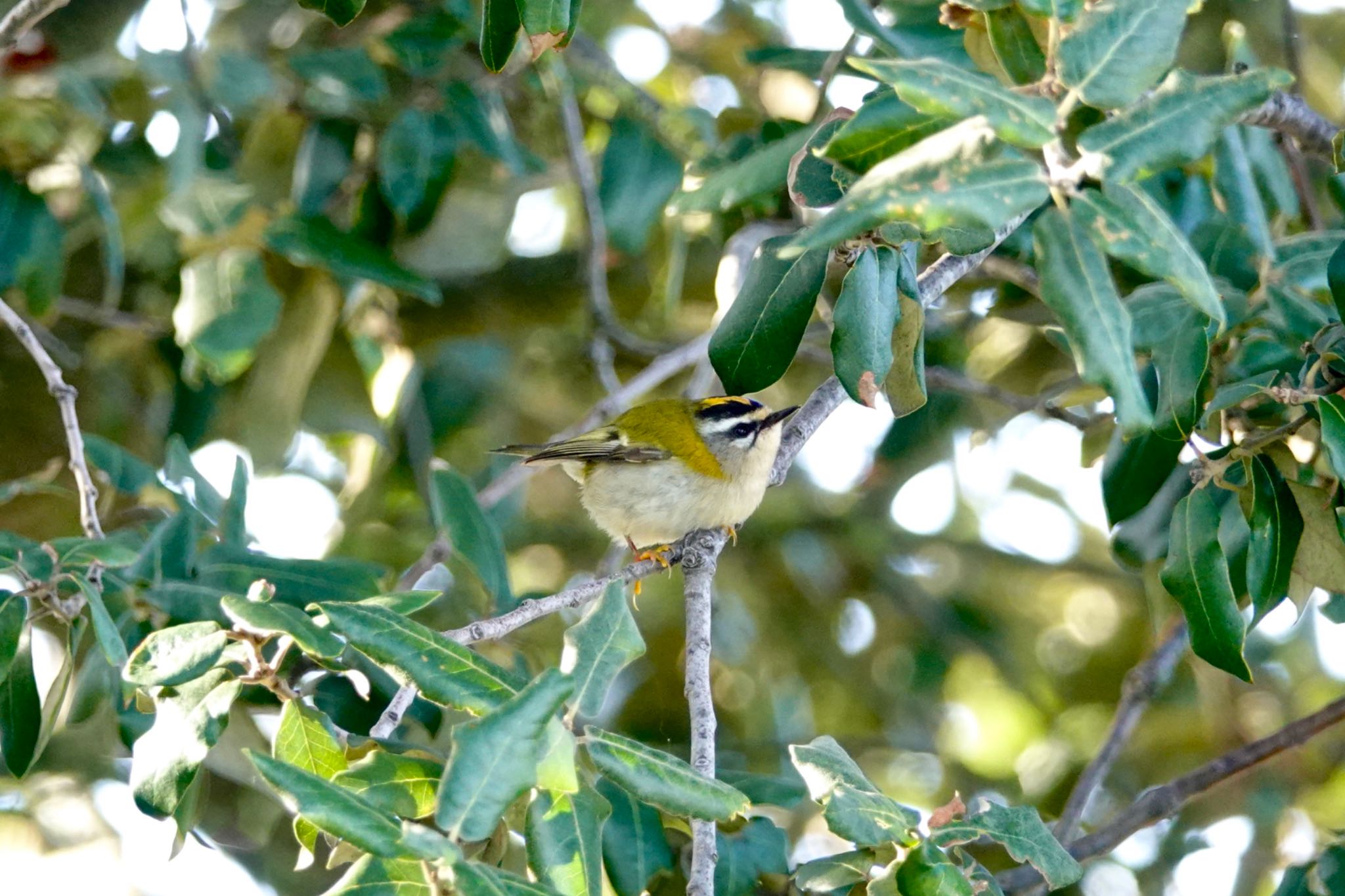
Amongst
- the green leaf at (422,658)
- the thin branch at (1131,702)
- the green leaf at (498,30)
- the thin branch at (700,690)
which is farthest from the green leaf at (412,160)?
the thin branch at (1131,702)

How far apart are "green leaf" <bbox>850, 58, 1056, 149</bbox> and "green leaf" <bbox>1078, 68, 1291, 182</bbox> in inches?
3.5

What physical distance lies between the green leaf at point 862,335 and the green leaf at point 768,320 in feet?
0.47

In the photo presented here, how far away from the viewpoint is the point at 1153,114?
1.37 meters

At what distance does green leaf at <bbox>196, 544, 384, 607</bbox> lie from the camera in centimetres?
242

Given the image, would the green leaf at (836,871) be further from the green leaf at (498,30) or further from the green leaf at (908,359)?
the green leaf at (498,30)

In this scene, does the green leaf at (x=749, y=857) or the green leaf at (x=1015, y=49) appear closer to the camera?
the green leaf at (x=1015, y=49)

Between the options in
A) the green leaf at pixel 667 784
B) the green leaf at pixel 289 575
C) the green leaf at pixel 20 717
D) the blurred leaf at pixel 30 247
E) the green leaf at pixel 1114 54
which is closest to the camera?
the green leaf at pixel 1114 54

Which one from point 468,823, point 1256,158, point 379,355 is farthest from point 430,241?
point 468,823

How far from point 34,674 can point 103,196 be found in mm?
1319

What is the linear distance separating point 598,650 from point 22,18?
1.65 metres

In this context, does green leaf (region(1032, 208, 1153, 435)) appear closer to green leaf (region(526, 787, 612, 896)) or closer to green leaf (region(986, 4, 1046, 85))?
green leaf (region(986, 4, 1046, 85))

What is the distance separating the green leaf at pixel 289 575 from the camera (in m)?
2.42

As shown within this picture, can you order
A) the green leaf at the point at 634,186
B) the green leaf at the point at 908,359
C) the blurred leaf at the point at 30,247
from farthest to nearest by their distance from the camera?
the green leaf at the point at 634,186 → the blurred leaf at the point at 30,247 → the green leaf at the point at 908,359

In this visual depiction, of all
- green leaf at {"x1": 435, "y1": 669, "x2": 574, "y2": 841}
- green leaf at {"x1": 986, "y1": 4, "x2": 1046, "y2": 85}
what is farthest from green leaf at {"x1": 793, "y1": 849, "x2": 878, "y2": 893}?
green leaf at {"x1": 986, "y1": 4, "x2": 1046, "y2": 85}
